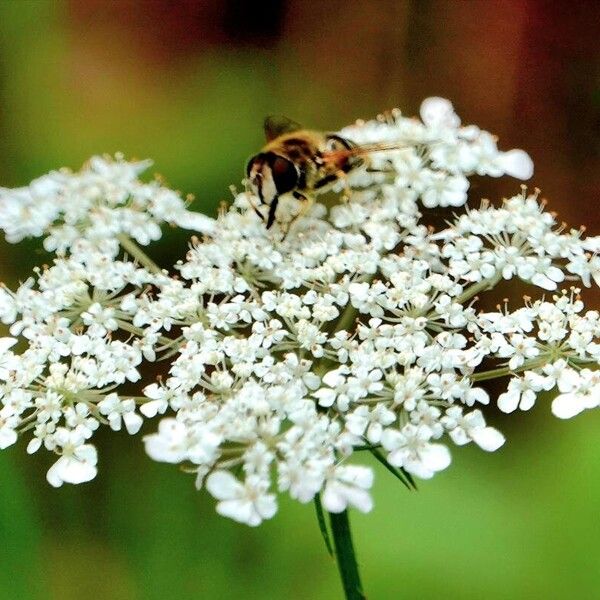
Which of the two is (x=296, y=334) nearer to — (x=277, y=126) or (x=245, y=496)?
(x=245, y=496)

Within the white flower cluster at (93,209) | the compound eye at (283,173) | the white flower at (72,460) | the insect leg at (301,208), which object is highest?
the white flower cluster at (93,209)

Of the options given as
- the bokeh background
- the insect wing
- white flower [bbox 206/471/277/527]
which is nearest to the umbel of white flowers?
white flower [bbox 206/471/277/527]

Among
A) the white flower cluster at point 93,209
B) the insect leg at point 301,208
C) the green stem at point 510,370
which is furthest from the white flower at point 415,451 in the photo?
the white flower cluster at point 93,209

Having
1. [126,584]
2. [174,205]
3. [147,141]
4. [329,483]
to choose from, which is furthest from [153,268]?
[147,141]

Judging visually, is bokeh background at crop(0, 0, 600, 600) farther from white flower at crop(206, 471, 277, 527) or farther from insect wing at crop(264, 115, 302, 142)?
white flower at crop(206, 471, 277, 527)

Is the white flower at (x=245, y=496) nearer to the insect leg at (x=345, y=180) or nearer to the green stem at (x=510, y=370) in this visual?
the green stem at (x=510, y=370)

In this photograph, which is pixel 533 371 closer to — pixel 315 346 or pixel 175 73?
pixel 315 346

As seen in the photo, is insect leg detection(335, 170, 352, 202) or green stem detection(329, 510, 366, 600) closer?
green stem detection(329, 510, 366, 600)
